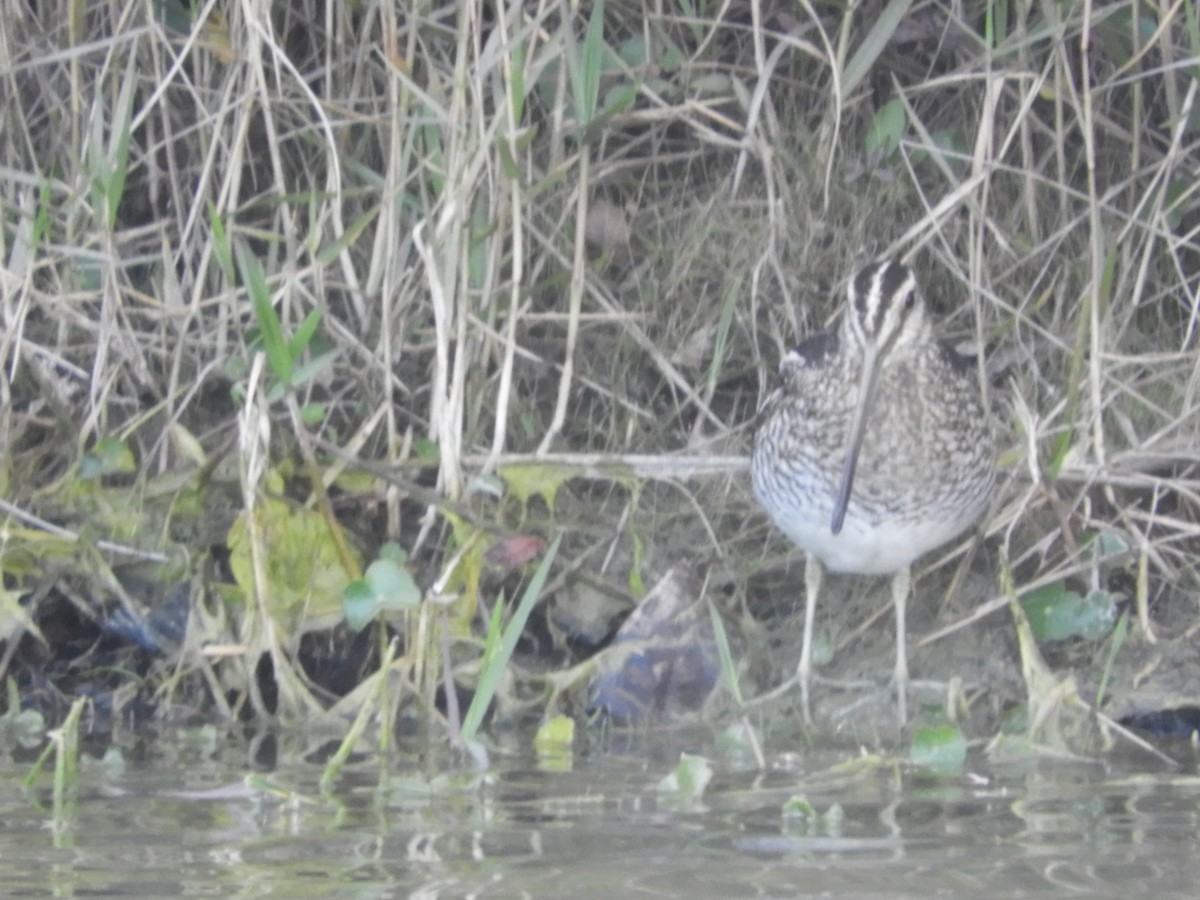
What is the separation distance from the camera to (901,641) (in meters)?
4.34

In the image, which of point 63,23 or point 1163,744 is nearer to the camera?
point 1163,744

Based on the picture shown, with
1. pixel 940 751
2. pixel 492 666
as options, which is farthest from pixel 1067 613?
pixel 492 666

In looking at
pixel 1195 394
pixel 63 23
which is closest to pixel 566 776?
pixel 1195 394

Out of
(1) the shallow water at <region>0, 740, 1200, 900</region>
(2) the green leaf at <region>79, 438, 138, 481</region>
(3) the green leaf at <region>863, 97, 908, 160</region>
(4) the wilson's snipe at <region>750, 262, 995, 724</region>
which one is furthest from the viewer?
(3) the green leaf at <region>863, 97, 908, 160</region>

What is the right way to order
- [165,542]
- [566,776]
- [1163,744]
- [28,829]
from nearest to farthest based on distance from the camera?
[28,829] → [566,776] → [1163,744] → [165,542]

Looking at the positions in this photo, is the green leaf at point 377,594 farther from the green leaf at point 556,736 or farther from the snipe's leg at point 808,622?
the snipe's leg at point 808,622

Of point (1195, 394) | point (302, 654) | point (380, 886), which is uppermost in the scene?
point (1195, 394)

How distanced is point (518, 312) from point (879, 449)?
0.86 meters

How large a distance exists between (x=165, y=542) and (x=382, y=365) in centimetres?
59

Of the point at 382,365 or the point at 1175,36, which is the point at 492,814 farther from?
the point at 1175,36

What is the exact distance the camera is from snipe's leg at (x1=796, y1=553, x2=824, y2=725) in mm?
4250

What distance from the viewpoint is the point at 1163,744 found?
4016mm

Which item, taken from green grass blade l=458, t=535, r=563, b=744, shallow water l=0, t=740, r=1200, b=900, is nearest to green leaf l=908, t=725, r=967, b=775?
shallow water l=0, t=740, r=1200, b=900

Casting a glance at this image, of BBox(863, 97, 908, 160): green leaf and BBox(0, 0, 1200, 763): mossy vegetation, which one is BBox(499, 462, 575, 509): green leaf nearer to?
BBox(0, 0, 1200, 763): mossy vegetation
